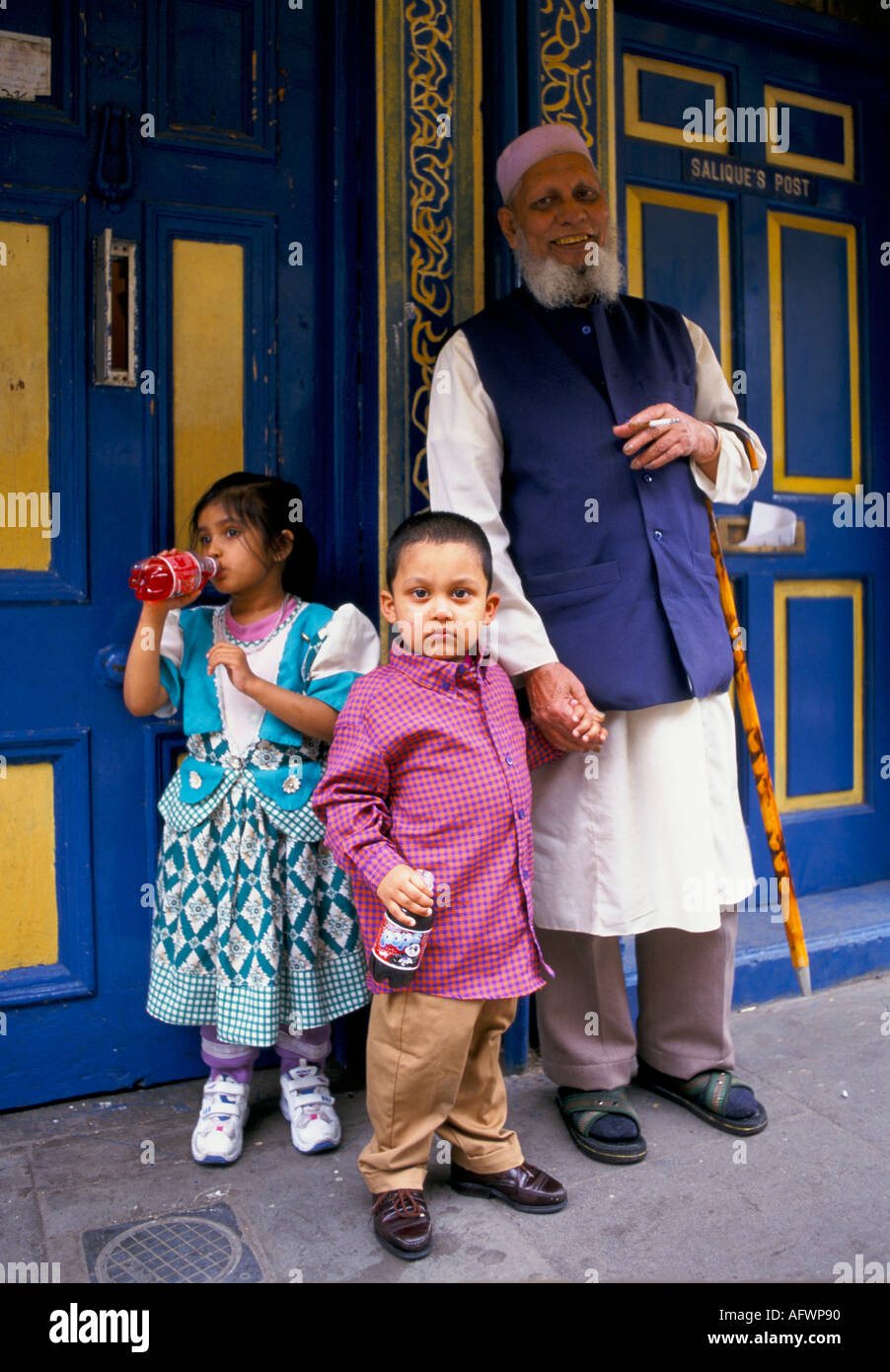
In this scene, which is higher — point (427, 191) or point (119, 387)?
point (427, 191)

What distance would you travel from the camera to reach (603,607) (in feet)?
7.54

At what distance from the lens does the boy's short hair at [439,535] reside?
2004 millimetres

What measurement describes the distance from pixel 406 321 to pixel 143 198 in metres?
0.63

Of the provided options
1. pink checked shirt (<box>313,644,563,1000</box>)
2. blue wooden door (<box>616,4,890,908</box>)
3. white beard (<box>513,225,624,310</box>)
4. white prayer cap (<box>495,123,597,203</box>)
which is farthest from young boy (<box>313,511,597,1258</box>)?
blue wooden door (<box>616,4,890,908</box>)

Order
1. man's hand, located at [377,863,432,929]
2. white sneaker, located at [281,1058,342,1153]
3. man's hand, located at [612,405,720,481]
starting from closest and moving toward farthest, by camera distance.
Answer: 1. man's hand, located at [377,863,432,929]
2. man's hand, located at [612,405,720,481]
3. white sneaker, located at [281,1058,342,1153]

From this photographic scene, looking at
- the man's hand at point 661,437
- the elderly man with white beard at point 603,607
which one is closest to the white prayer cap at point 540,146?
the elderly man with white beard at point 603,607

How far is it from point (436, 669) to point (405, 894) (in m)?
0.42

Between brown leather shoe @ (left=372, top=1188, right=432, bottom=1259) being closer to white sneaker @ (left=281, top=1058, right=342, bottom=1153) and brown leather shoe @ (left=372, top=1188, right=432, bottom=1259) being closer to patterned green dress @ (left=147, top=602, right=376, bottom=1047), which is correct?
white sneaker @ (left=281, top=1058, right=342, bottom=1153)

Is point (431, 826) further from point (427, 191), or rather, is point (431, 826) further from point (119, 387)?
point (427, 191)

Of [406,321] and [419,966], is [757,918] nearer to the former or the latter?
[419,966]

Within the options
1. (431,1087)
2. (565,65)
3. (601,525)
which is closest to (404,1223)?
(431,1087)

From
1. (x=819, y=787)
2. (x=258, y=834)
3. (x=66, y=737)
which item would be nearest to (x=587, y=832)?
(x=258, y=834)

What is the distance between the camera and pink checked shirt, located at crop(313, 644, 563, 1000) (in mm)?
1967

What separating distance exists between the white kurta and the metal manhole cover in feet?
2.77
